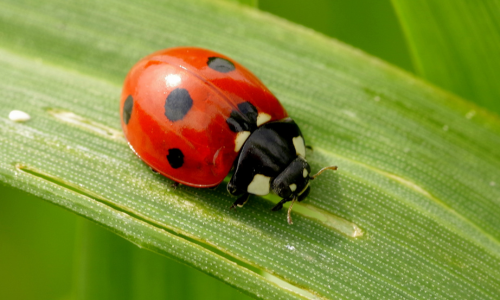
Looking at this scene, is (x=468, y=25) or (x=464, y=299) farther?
(x=468, y=25)

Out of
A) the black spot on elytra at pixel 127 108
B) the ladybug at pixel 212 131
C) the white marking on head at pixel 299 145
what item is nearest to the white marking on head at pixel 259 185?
the ladybug at pixel 212 131

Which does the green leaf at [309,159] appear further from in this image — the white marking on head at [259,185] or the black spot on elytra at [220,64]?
the black spot on elytra at [220,64]

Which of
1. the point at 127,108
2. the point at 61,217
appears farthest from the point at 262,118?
the point at 61,217

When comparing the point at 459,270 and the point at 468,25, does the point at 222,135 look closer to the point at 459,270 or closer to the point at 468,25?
the point at 459,270

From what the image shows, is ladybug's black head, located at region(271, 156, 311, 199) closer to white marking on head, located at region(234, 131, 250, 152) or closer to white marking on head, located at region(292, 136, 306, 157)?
white marking on head, located at region(292, 136, 306, 157)

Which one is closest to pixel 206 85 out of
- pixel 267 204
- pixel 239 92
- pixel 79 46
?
pixel 239 92

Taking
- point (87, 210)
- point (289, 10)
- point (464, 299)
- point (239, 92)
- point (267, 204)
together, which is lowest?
point (464, 299)

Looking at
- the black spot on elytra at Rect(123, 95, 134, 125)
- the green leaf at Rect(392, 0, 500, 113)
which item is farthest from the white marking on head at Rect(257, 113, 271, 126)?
the green leaf at Rect(392, 0, 500, 113)

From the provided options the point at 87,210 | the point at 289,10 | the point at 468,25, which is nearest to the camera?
the point at 87,210
